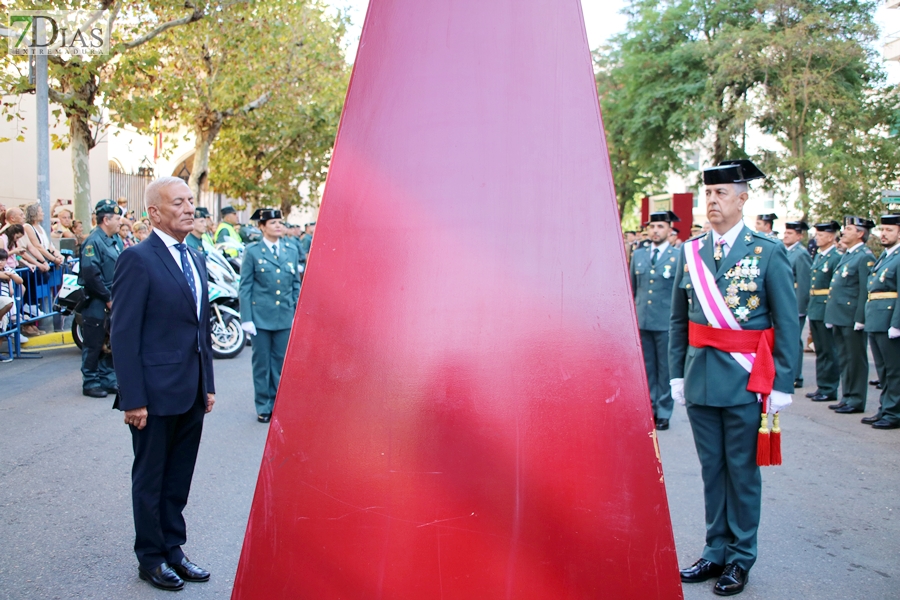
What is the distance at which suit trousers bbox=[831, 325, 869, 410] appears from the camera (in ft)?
25.8

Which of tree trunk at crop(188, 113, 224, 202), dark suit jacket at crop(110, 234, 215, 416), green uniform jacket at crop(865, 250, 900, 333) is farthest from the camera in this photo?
tree trunk at crop(188, 113, 224, 202)

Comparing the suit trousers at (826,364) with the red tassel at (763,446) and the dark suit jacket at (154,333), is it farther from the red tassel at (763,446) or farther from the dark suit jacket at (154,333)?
the dark suit jacket at (154,333)

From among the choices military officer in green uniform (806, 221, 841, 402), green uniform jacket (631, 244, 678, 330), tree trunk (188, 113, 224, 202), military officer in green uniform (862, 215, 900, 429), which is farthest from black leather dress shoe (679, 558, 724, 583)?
tree trunk (188, 113, 224, 202)

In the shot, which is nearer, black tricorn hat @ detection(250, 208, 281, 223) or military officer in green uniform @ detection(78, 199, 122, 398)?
black tricorn hat @ detection(250, 208, 281, 223)

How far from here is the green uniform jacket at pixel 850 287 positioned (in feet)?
26.8

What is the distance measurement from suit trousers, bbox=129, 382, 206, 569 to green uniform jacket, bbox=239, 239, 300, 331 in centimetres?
317

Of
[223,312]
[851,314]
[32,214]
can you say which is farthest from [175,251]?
[32,214]

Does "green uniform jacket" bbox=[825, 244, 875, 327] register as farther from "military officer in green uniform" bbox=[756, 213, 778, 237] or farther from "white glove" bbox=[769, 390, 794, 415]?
"white glove" bbox=[769, 390, 794, 415]

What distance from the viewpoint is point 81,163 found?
42.6 ft

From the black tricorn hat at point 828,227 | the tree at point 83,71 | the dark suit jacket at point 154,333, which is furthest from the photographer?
the tree at point 83,71

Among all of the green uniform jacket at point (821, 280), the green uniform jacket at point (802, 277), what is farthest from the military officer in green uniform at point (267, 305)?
the green uniform jacket at point (821, 280)

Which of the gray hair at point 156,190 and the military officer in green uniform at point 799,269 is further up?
the gray hair at point 156,190

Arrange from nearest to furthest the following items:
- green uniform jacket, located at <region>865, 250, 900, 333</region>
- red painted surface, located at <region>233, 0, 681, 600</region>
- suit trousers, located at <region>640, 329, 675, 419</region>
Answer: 1. red painted surface, located at <region>233, 0, 681, 600</region>
2. suit trousers, located at <region>640, 329, 675, 419</region>
3. green uniform jacket, located at <region>865, 250, 900, 333</region>

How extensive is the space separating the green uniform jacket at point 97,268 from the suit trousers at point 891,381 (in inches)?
281
